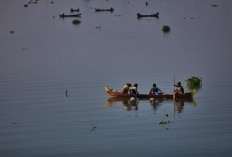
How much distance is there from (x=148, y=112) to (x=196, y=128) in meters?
5.87

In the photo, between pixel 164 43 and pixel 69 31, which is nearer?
pixel 164 43

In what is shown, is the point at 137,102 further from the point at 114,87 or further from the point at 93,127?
the point at 93,127

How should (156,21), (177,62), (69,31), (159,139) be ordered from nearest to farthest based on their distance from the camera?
(159,139) < (177,62) < (69,31) < (156,21)

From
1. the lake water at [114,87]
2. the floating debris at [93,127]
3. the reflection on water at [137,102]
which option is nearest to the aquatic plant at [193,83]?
the lake water at [114,87]

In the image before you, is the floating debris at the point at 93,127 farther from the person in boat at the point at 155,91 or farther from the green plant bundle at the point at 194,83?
the green plant bundle at the point at 194,83

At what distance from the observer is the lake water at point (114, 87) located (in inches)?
1289

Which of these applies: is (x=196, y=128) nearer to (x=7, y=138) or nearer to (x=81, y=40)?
(x=7, y=138)

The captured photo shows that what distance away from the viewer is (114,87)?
168 feet

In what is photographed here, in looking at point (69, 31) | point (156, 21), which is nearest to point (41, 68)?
point (69, 31)

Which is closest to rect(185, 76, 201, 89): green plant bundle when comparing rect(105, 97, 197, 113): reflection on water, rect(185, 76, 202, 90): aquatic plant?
rect(185, 76, 202, 90): aquatic plant

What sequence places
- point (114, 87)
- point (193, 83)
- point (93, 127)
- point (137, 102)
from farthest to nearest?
point (114, 87)
point (193, 83)
point (137, 102)
point (93, 127)

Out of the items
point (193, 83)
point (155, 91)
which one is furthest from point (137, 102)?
point (193, 83)

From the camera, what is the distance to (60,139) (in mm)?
34375

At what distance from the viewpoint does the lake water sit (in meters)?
32.8
